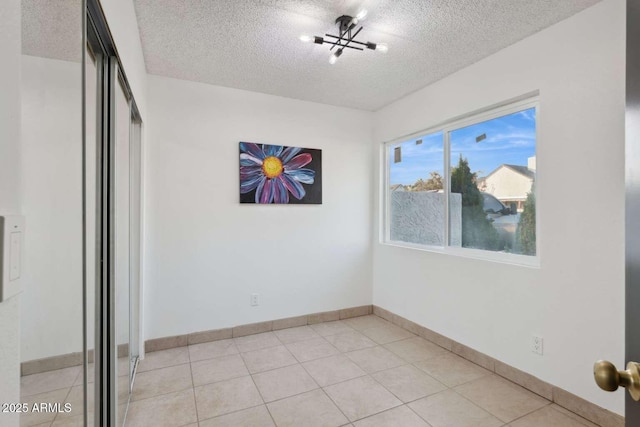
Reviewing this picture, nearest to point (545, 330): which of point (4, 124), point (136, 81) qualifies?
point (4, 124)

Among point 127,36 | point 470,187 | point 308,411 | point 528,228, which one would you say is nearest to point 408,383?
point 308,411

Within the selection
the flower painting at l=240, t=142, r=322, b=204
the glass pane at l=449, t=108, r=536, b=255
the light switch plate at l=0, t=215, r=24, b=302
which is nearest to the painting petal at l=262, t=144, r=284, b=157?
the flower painting at l=240, t=142, r=322, b=204

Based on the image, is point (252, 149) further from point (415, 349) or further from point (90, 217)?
point (415, 349)

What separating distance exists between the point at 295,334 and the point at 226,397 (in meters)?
1.19

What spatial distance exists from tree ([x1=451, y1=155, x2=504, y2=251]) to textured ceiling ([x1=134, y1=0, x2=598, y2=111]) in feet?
3.11

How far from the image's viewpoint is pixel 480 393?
2.24 m

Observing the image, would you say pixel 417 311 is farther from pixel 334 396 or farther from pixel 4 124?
pixel 4 124

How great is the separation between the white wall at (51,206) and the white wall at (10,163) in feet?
0.29

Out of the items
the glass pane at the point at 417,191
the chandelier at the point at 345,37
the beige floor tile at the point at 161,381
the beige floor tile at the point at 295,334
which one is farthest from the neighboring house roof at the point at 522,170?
the beige floor tile at the point at 161,381

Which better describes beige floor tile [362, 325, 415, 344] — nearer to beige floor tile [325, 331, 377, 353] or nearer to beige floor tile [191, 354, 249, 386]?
beige floor tile [325, 331, 377, 353]

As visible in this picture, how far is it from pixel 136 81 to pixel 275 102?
1495 mm

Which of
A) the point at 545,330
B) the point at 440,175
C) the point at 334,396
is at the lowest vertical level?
the point at 334,396

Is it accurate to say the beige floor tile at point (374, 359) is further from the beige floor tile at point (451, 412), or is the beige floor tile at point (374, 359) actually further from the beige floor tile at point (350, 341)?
the beige floor tile at point (451, 412)

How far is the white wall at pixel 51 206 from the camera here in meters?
0.68
